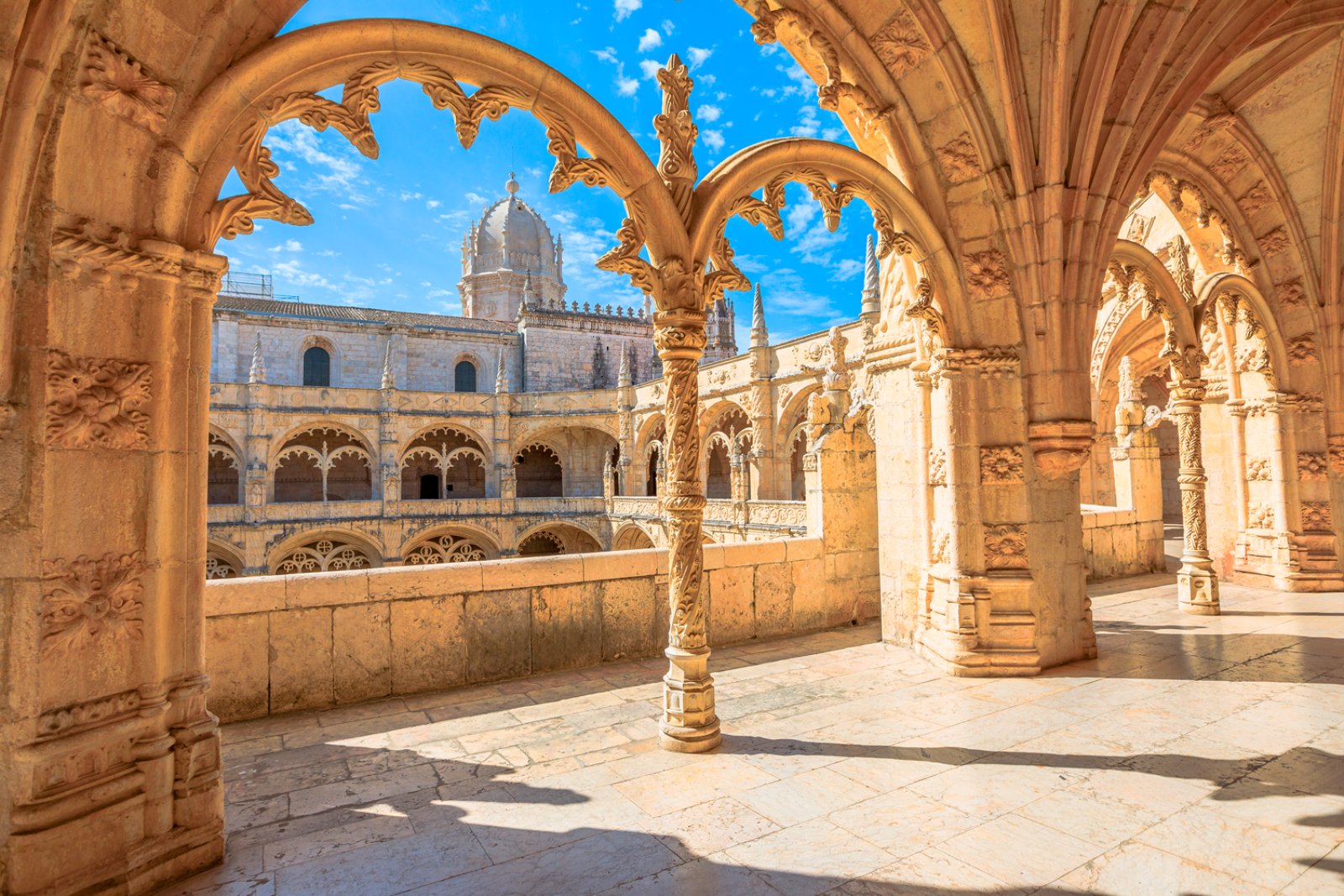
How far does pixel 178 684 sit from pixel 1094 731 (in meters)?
4.45

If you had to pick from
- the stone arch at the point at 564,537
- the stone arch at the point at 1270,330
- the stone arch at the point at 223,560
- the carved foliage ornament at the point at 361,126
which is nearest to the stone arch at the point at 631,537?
the stone arch at the point at 564,537

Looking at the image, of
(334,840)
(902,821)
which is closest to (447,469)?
(334,840)

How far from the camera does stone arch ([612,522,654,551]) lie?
82.0ft

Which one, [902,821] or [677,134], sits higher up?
[677,134]

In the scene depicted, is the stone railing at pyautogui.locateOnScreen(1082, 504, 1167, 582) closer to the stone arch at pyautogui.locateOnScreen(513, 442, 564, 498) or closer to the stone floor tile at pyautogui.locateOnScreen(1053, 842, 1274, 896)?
the stone floor tile at pyautogui.locateOnScreen(1053, 842, 1274, 896)

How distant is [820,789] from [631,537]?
2271 cm

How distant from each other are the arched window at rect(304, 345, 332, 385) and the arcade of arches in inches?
1047

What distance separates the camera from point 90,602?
239 centimetres

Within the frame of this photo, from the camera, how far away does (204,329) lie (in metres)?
2.77

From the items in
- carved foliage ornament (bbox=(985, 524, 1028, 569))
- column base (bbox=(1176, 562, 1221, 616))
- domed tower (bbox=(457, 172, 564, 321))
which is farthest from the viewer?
domed tower (bbox=(457, 172, 564, 321))

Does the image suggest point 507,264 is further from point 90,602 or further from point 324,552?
point 90,602

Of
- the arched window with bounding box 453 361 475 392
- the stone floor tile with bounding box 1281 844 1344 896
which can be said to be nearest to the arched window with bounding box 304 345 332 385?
the arched window with bounding box 453 361 475 392

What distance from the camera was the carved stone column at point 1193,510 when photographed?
682cm

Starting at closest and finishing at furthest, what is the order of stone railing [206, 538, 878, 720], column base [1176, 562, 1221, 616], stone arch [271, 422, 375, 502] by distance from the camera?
stone railing [206, 538, 878, 720], column base [1176, 562, 1221, 616], stone arch [271, 422, 375, 502]
